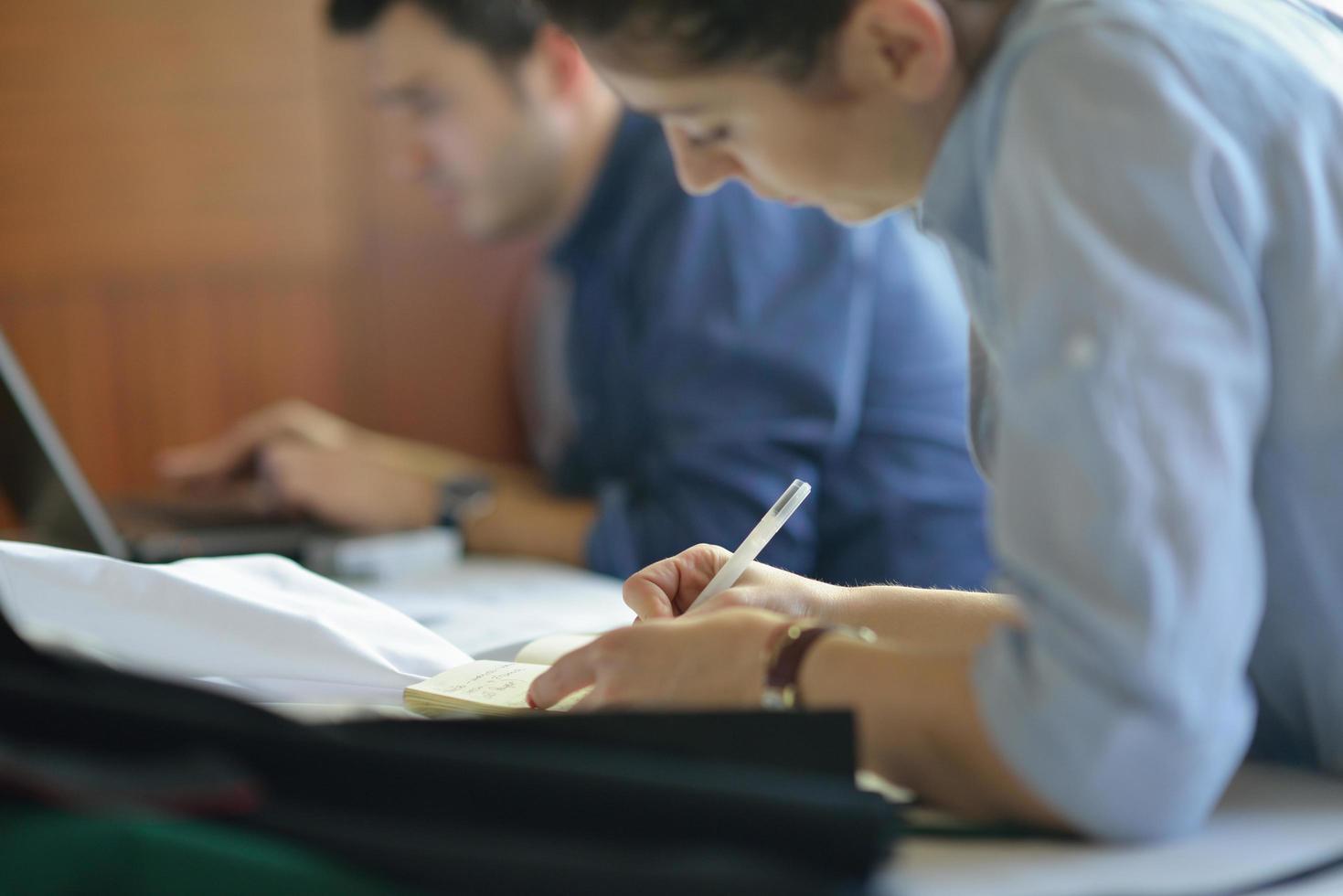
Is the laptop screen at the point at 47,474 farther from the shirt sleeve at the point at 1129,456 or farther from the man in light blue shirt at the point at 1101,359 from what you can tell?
the shirt sleeve at the point at 1129,456

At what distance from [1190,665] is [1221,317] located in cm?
13

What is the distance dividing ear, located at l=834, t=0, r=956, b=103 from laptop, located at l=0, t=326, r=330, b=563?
29.0 inches

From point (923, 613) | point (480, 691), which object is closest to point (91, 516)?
point (480, 691)

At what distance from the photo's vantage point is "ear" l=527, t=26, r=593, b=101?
75.0 inches

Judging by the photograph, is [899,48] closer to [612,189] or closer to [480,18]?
[612,189]

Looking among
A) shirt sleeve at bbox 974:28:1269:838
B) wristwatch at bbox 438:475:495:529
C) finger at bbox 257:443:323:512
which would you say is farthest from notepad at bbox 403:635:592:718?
finger at bbox 257:443:323:512

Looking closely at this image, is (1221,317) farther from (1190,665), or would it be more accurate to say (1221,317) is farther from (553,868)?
(553,868)

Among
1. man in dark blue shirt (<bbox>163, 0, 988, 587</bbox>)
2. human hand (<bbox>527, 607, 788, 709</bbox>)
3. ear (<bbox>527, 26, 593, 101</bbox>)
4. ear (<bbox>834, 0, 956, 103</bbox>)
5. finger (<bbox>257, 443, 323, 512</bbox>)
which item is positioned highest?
ear (<bbox>834, 0, 956, 103</bbox>)

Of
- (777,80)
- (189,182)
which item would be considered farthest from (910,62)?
(189,182)

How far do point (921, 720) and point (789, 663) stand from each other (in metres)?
0.06

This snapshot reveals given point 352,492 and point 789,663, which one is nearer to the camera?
point 789,663

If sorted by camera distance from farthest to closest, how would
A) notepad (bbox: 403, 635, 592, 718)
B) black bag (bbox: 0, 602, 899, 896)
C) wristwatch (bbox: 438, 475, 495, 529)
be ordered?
wristwatch (bbox: 438, 475, 495, 529) < notepad (bbox: 403, 635, 592, 718) < black bag (bbox: 0, 602, 899, 896)

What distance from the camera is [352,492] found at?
167 cm

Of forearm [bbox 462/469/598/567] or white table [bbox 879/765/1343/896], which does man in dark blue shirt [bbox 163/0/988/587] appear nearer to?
forearm [bbox 462/469/598/567]
